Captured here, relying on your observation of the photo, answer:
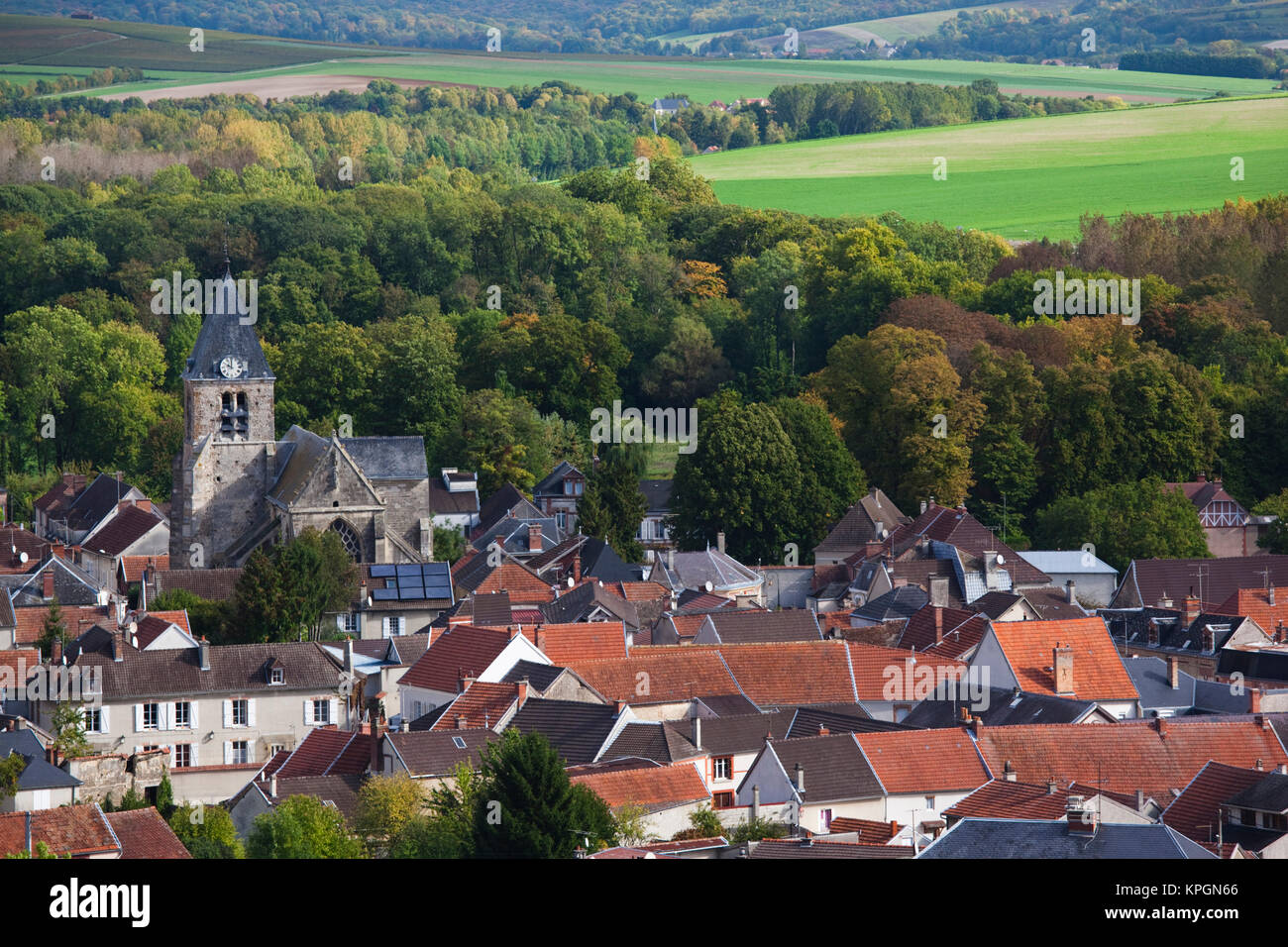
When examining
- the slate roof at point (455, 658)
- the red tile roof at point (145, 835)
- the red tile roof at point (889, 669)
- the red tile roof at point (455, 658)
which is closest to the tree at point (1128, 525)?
the red tile roof at point (889, 669)

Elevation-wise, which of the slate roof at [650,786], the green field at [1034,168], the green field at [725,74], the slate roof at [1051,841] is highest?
the green field at [725,74]

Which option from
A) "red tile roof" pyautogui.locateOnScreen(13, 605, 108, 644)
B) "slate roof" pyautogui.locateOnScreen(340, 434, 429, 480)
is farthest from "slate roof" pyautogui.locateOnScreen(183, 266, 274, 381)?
"red tile roof" pyautogui.locateOnScreen(13, 605, 108, 644)

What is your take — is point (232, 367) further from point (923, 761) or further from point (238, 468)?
point (923, 761)

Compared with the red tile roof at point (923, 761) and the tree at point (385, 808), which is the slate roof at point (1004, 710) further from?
the tree at point (385, 808)

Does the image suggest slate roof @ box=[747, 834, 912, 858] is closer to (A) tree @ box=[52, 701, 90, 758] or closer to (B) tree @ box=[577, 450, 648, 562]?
(A) tree @ box=[52, 701, 90, 758]
